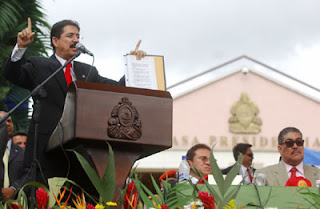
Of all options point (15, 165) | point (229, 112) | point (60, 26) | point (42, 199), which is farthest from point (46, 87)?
point (229, 112)

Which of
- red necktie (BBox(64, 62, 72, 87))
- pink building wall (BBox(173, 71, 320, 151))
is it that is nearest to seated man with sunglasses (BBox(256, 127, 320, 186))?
red necktie (BBox(64, 62, 72, 87))

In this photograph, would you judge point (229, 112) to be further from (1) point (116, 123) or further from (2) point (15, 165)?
(1) point (116, 123)

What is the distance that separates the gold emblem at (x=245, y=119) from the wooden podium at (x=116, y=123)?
18.8 meters

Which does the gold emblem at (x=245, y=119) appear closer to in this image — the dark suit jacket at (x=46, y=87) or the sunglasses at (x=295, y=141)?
the sunglasses at (x=295, y=141)

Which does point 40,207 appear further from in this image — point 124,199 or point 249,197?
point 249,197

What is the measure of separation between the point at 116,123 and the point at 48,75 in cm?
114

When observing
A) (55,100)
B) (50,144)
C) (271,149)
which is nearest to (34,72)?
(55,100)

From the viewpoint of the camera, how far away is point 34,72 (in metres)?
3.76

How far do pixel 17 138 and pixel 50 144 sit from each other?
360cm

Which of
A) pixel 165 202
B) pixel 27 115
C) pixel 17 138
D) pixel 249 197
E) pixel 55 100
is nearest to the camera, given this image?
pixel 165 202

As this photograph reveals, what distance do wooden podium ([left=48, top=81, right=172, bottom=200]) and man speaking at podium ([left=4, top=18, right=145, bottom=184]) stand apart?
50cm

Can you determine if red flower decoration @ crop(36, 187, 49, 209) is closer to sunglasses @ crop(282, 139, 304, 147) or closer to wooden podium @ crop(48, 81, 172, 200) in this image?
wooden podium @ crop(48, 81, 172, 200)

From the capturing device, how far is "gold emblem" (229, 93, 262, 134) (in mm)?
21578

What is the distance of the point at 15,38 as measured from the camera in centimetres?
1056
